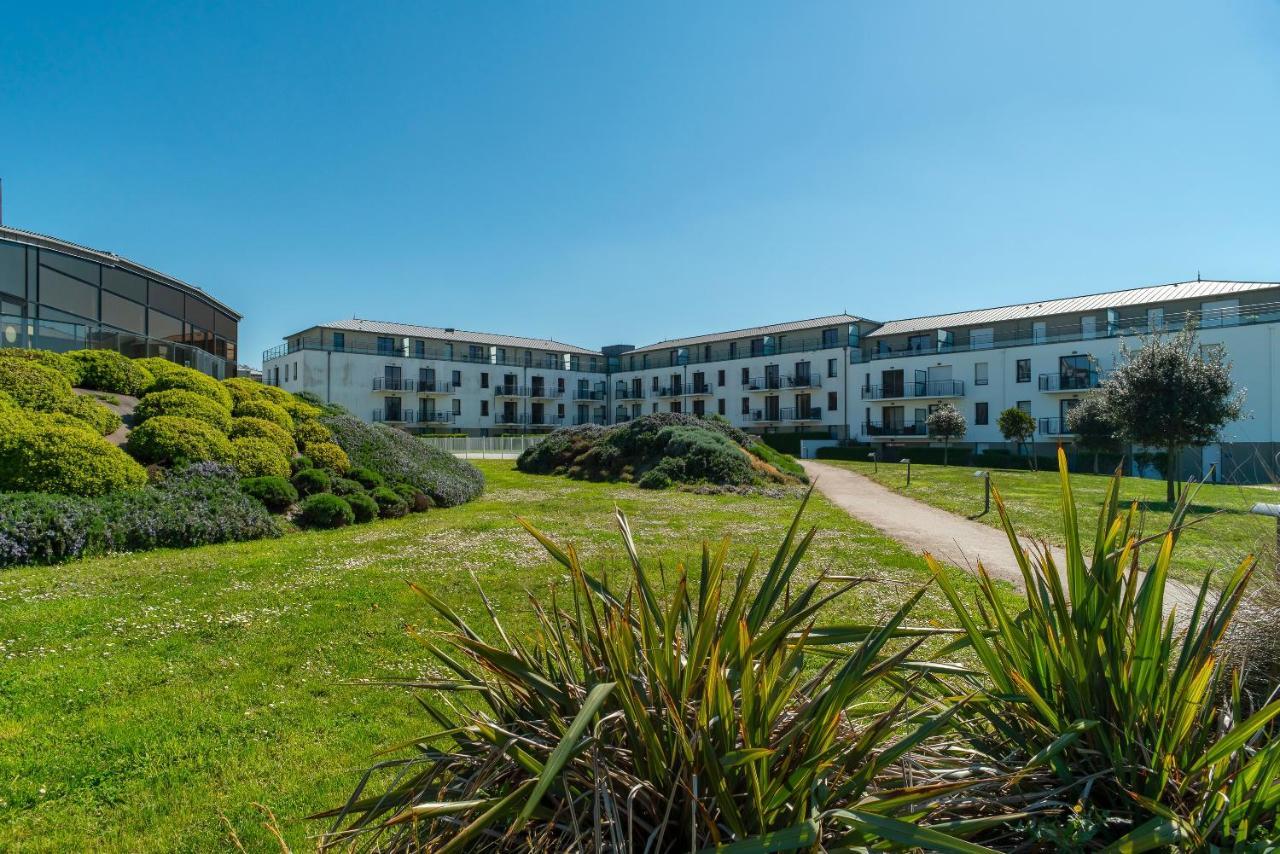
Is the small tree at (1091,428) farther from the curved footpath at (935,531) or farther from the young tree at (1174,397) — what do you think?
the curved footpath at (935,531)

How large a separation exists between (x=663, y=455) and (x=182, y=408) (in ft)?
47.6

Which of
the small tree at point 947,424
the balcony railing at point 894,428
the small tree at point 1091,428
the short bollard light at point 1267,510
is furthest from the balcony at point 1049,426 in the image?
the short bollard light at point 1267,510

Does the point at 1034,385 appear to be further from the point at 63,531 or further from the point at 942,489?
the point at 63,531

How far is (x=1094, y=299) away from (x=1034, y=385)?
758 cm

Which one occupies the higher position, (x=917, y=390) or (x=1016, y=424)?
(x=917, y=390)

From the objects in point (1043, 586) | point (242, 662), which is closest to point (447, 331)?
point (242, 662)

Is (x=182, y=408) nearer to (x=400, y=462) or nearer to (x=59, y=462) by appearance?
(x=59, y=462)

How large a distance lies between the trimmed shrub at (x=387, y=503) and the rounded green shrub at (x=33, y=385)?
5935 millimetres

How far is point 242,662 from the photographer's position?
5379 millimetres

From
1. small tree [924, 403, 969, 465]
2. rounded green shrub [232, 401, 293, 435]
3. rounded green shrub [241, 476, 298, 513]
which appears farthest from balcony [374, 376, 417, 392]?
rounded green shrub [241, 476, 298, 513]

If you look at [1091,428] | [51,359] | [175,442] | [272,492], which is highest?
[51,359]

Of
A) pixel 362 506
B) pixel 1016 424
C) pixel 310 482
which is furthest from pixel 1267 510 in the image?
pixel 1016 424

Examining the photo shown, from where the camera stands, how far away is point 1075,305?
1785 inches

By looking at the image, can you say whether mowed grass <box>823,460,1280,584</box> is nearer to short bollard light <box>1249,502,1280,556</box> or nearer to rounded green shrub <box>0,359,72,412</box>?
short bollard light <box>1249,502,1280,556</box>
